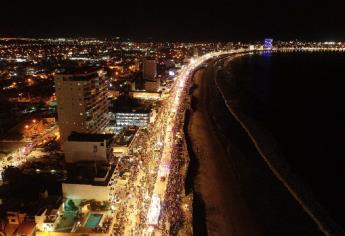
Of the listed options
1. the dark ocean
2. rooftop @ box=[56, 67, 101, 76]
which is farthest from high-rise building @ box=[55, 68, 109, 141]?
the dark ocean

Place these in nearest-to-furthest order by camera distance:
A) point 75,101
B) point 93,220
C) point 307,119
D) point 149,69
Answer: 1. point 93,220
2. point 75,101
3. point 307,119
4. point 149,69

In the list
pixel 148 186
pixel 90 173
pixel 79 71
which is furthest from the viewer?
pixel 79 71

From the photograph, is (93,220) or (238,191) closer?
(93,220)

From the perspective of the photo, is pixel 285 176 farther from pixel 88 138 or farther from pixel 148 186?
pixel 88 138

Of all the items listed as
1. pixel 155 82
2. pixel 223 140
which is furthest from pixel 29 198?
pixel 155 82

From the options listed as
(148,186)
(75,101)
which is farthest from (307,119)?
(75,101)

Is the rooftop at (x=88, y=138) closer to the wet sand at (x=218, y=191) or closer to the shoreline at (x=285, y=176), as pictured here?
the wet sand at (x=218, y=191)
